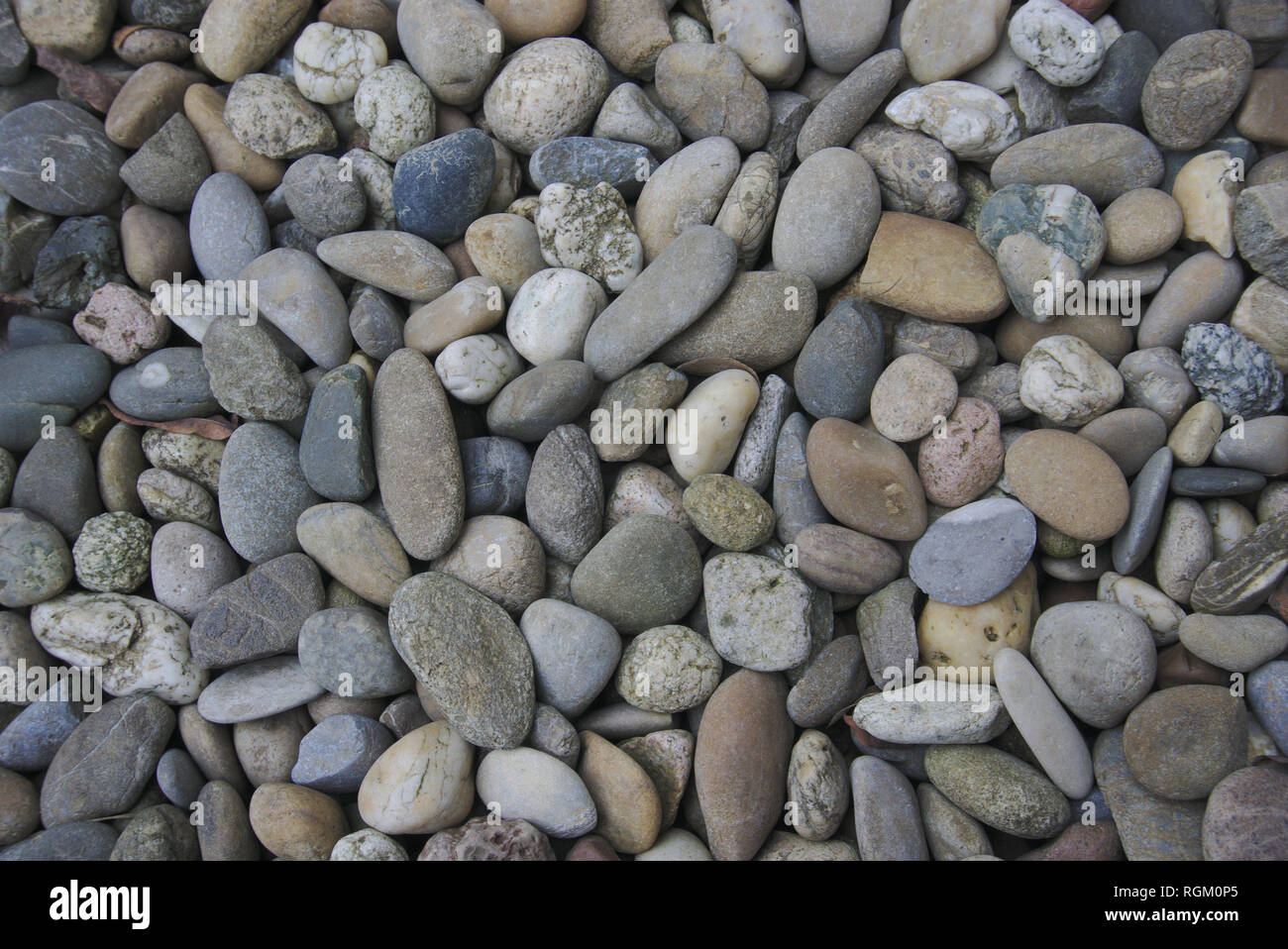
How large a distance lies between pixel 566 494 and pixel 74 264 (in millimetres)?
1897

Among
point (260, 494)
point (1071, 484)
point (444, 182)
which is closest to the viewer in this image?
point (1071, 484)

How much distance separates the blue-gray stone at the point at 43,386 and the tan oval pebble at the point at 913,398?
2565 millimetres

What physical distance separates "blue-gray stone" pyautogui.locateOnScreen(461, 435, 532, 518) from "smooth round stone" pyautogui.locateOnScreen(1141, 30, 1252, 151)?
227 centimetres

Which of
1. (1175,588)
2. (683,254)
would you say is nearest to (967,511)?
(1175,588)

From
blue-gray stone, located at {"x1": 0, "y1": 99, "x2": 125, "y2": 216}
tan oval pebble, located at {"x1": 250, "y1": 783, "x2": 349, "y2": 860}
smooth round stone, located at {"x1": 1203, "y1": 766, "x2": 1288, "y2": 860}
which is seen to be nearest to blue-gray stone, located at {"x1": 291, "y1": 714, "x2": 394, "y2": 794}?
tan oval pebble, located at {"x1": 250, "y1": 783, "x2": 349, "y2": 860}

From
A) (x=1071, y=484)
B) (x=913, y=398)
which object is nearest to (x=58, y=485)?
(x=913, y=398)

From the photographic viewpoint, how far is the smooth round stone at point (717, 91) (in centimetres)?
286

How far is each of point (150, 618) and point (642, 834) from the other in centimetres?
162

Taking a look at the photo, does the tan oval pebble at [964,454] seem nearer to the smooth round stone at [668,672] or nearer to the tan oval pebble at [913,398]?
the tan oval pebble at [913,398]

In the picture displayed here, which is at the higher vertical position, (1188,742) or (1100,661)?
(1100,661)

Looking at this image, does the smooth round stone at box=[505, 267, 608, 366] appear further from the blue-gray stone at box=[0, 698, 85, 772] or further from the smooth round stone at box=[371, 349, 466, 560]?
the blue-gray stone at box=[0, 698, 85, 772]

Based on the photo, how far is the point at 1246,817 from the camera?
2.05 metres

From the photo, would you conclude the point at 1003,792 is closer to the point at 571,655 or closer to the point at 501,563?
the point at 571,655

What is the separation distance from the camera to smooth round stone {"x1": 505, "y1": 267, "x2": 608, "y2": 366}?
106 inches
